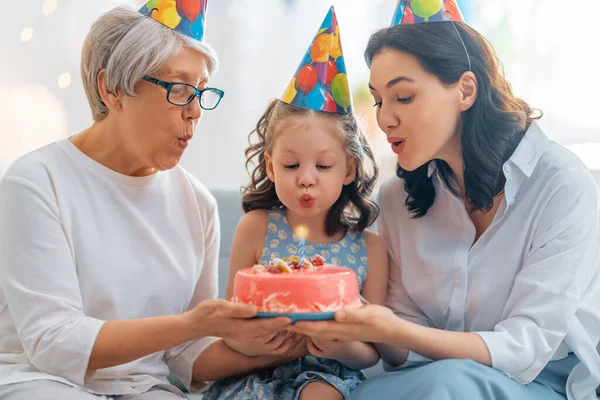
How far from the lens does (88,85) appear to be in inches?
77.7

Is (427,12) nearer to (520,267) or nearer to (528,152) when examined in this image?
(528,152)

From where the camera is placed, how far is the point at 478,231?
6.63 ft

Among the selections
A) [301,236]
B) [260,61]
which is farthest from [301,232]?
[260,61]

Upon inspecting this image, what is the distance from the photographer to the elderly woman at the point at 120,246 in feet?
5.58

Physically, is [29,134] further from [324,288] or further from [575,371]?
[575,371]

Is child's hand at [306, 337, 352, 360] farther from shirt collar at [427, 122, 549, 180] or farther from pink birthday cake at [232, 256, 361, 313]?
shirt collar at [427, 122, 549, 180]

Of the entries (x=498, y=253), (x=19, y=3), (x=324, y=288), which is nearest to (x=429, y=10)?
(x=498, y=253)

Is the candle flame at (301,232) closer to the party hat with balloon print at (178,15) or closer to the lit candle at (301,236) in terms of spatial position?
the lit candle at (301,236)

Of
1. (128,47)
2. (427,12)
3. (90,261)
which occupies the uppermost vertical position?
(427,12)

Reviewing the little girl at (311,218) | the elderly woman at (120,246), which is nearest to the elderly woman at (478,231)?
the little girl at (311,218)

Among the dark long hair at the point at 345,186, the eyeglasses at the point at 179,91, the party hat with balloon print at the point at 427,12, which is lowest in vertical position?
the dark long hair at the point at 345,186

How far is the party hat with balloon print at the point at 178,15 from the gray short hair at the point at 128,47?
0.06ft

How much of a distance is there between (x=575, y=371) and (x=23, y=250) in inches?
56.0

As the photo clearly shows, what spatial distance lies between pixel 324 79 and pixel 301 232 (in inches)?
17.4
